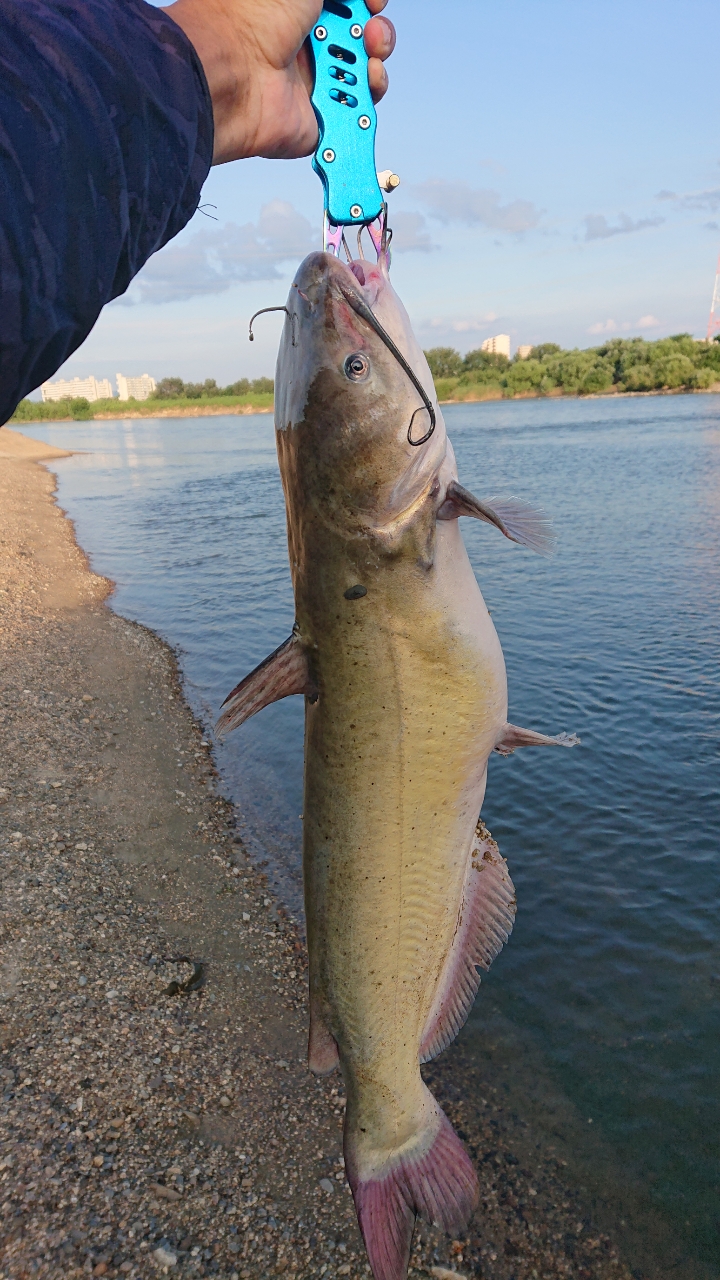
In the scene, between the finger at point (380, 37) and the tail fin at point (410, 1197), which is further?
the tail fin at point (410, 1197)

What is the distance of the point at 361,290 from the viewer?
2611mm

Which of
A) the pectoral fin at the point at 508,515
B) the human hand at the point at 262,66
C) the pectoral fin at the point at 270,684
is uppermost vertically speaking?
the human hand at the point at 262,66

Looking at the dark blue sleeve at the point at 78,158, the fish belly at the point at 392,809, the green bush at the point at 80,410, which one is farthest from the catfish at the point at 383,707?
the green bush at the point at 80,410

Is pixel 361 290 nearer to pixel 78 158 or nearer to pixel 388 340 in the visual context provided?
pixel 388 340

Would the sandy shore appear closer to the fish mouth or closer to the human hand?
the fish mouth

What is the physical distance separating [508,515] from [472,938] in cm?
165

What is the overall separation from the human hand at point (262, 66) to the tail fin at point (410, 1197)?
11.6 ft

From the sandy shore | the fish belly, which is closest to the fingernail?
the fish belly

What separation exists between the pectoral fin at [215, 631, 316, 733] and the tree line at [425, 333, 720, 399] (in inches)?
2898

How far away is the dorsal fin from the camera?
305 centimetres

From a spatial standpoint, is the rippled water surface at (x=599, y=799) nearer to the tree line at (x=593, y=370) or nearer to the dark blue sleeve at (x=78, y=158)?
the dark blue sleeve at (x=78, y=158)

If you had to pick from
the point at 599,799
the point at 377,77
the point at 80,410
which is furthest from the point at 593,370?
the point at 80,410

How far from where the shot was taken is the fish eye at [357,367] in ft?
8.48

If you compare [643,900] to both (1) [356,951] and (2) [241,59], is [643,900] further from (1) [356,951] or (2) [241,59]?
(2) [241,59]
